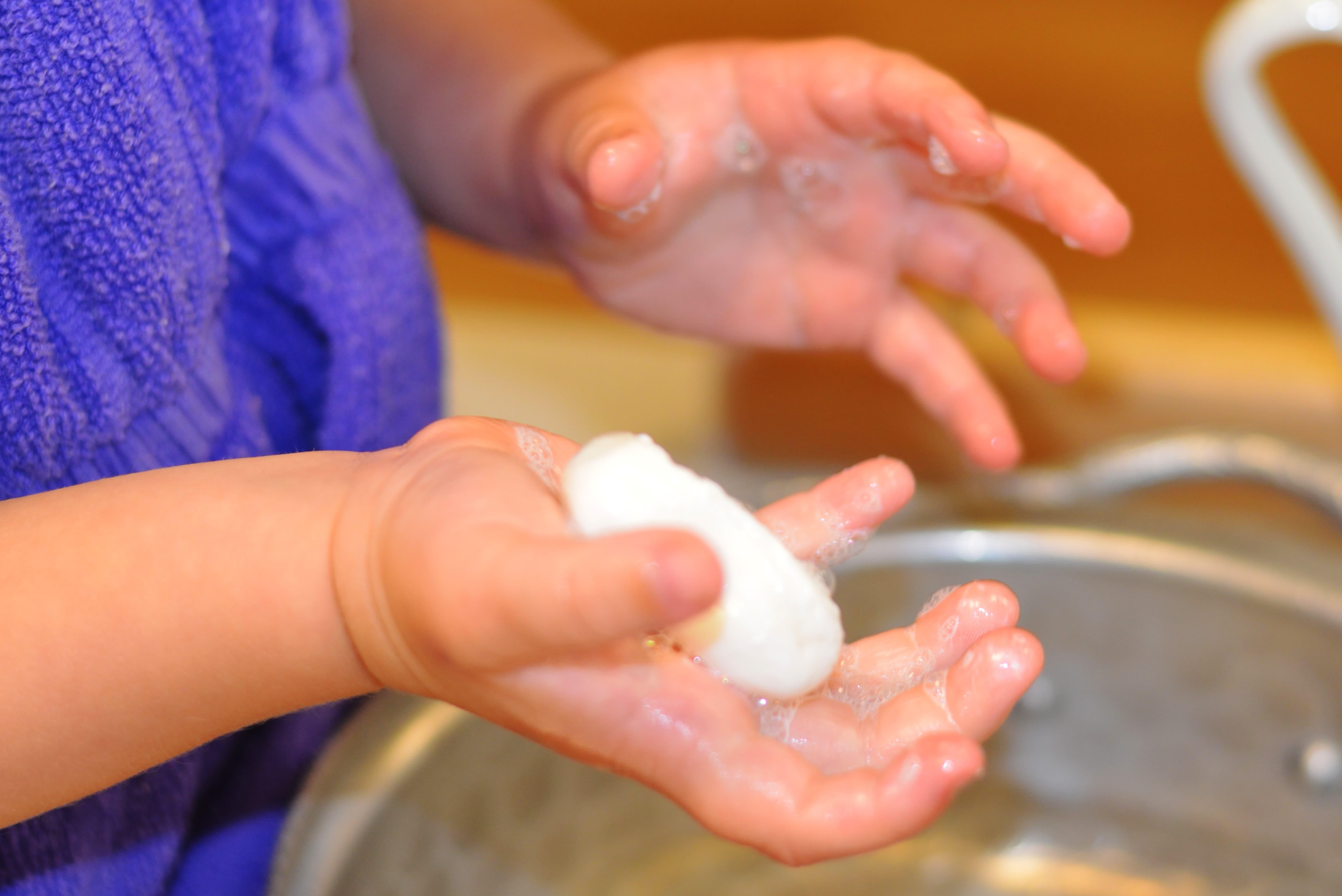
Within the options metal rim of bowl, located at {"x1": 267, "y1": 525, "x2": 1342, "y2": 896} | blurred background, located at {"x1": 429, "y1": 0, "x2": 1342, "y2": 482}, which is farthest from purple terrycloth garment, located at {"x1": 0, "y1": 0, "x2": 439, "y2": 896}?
blurred background, located at {"x1": 429, "y1": 0, "x2": 1342, "y2": 482}

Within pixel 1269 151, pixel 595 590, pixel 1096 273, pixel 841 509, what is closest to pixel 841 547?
pixel 841 509

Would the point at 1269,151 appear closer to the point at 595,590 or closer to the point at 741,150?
the point at 741,150

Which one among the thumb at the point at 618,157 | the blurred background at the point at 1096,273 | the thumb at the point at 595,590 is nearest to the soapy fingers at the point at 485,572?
the thumb at the point at 595,590

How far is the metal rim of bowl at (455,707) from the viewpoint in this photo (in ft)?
1.39

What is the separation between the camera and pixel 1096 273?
2.92ft

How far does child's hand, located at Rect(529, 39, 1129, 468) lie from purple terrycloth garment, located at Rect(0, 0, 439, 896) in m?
0.09

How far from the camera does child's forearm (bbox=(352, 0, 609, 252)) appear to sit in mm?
529

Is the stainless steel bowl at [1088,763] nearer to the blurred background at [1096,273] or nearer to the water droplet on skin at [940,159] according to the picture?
the water droplet on skin at [940,159]

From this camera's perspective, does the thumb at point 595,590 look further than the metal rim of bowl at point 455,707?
No

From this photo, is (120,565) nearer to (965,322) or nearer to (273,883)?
(273,883)

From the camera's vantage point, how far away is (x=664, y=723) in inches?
11.7

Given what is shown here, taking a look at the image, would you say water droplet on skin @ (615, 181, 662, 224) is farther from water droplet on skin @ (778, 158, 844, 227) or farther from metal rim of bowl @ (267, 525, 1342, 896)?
metal rim of bowl @ (267, 525, 1342, 896)

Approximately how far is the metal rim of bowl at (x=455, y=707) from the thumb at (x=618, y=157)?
0.69ft

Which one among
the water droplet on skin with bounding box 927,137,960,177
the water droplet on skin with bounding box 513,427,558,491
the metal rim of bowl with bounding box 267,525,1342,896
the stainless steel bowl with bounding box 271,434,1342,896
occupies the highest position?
the water droplet on skin with bounding box 927,137,960,177
